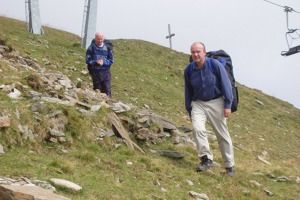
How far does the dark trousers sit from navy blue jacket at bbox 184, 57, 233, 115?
4281 mm

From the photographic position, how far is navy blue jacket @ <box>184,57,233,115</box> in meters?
8.46

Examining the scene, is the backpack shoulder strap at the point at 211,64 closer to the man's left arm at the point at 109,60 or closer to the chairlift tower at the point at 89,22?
the man's left arm at the point at 109,60

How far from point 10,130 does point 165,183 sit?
2884 millimetres

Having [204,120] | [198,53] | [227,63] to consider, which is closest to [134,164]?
[204,120]

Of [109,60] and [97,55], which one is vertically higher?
[97,55]

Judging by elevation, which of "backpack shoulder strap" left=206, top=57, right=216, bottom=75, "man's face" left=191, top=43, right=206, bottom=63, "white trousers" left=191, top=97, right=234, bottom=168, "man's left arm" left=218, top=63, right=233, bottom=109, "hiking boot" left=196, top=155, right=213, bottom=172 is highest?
"man's face" left=191, top=43, right=206, bottom=63

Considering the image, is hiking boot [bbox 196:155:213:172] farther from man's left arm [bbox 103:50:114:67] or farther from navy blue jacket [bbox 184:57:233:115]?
man's left arm [bbox 103:50:114:67]

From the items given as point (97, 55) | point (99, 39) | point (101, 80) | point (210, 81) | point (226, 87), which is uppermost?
point (99, 39)

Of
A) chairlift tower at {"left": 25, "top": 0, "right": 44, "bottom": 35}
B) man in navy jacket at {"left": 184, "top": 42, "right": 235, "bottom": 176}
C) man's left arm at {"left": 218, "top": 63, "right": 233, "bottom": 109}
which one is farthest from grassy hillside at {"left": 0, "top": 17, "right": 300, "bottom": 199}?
chairlift tower at {"left": 25, "top": 0, "right": 44, "bottom": 35}

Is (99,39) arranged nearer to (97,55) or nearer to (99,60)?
(97,55)

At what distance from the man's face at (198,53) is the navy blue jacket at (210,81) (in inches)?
7.5

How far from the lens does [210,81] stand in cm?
852

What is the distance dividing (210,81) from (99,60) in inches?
180

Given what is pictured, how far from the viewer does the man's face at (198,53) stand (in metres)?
8.32
